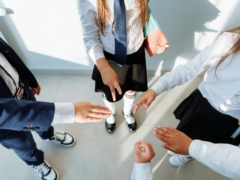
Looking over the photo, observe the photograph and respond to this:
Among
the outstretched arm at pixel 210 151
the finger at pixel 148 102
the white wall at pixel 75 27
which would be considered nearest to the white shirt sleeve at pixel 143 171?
the outstretched arm at pixel 210 151

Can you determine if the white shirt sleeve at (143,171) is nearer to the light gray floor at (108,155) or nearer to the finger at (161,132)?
the finger at (161,132)

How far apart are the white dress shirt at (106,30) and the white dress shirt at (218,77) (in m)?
0.21

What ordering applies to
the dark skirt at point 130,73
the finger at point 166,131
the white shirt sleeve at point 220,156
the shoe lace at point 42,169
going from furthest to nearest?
the shoe lace at point 42,169 < the dark skirt at point 130,73 < the finger at point 166,131 < the white shirt sleeve at point 220,156

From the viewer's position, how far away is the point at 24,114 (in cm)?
59

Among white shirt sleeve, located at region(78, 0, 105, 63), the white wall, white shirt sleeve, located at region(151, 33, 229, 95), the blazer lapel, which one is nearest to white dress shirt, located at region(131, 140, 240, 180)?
white shirt sleeve, located at region(151, 33, 229, 95)

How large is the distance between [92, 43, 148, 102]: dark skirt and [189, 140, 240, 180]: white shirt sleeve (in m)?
0.44

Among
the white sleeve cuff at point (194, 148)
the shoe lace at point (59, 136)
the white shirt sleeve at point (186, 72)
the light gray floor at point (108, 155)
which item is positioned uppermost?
the white shirt sleeve at point (186, 72)

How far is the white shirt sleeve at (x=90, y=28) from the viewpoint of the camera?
0.74 m

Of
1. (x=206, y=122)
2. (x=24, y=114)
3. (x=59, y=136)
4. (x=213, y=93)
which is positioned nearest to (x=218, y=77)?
(x=213, y=93)

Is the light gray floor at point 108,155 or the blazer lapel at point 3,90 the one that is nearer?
the blazer lapel at point 3,90

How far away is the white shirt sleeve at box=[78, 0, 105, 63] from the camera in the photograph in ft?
2.43

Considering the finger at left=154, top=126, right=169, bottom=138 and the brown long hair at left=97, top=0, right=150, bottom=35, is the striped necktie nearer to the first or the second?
the brown long hair at left=97, top=0, right=150, bottom=35

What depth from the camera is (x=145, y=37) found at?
866 millimetres

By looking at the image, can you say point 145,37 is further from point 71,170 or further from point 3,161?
point 3,161
